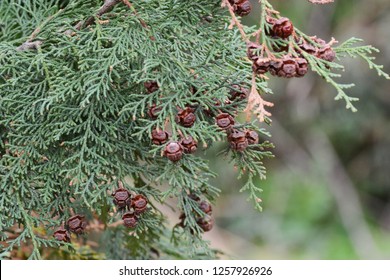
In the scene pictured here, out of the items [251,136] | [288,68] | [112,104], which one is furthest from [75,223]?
[288,68]

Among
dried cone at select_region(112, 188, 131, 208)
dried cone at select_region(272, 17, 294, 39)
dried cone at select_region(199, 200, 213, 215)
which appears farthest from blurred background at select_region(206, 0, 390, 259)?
dried cone at select_region(272, 17, 294, 39)

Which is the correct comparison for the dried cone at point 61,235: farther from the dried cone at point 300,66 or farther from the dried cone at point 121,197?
the dried cone at point 300,66

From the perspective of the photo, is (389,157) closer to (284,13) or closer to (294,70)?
(284,13)

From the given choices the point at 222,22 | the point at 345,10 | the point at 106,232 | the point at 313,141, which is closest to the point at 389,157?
the point at 313,141

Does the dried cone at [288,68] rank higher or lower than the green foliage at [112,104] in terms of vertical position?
higher

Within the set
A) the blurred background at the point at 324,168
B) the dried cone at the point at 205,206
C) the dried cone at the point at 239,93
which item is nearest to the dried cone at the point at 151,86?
the dried cone at the point at 239,93

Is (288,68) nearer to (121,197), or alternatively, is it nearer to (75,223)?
(121,197)

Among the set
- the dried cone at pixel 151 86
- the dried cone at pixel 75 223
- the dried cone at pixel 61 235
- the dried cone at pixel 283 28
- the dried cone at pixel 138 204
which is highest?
the dried cone at pixel 283 28
